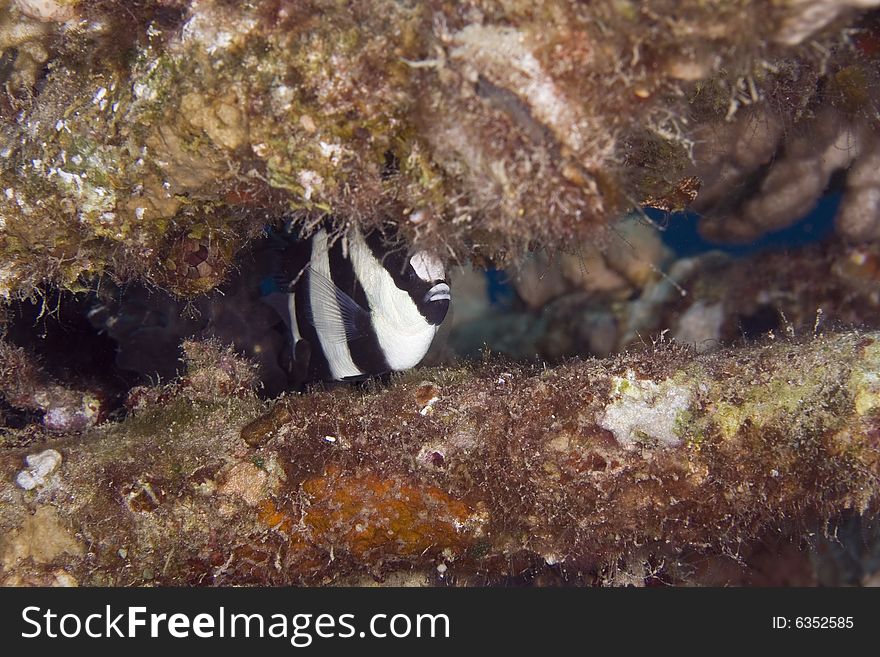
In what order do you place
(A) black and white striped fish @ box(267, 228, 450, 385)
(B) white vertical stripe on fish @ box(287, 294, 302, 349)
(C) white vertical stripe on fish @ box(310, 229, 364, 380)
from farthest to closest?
(B) white vertical stripe on fish @ box(287, 294, 302, 349)
(C) white vertical stripe on fish @ box(310, 229, 364, 380)
(A) black and white striped fish @ box(267, 228, 450, 385)

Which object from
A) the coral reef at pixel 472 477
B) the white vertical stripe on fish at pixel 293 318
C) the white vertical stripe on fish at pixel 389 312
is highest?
the white vertical stripe on fish at pixel 293 318

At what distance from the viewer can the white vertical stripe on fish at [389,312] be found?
2.87m

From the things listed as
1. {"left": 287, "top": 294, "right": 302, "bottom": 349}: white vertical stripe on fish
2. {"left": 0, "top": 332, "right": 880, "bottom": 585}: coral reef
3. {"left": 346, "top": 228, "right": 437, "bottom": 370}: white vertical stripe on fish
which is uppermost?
{"left": 287, "top": 294, "right": 302, "bottom": 349}: white vertical stripe on fish

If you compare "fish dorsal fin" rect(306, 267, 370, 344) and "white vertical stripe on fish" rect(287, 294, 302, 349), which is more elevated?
"white vertical stripe on fish" rect(287, 294, 302, 349)

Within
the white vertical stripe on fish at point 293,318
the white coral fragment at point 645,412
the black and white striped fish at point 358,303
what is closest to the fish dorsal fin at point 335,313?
the black and white striped fish at point 358,303

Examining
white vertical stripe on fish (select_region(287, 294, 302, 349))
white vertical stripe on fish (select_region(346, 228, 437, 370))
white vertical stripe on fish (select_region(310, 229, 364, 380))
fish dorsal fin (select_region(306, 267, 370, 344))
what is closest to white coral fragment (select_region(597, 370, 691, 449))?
white vertical stripe on fish (select_region(346, 228, 437, 370))

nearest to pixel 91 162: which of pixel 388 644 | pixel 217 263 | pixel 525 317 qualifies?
pixel 217 263

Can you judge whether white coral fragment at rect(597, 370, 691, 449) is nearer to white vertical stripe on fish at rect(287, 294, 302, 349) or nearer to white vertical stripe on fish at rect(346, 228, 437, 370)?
white vertical stripe on fish at rect(346, 228, 437, 370)

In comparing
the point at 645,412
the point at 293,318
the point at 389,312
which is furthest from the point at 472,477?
the point at 293,318

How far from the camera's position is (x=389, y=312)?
9.78ft

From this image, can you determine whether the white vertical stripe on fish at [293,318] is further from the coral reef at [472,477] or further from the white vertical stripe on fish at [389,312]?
the coral reef at [472,477]

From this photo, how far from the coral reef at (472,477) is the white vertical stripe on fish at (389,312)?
0.35 metres

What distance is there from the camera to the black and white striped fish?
2773 mm

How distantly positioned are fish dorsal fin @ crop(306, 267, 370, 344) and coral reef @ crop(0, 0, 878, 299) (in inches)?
19.5
